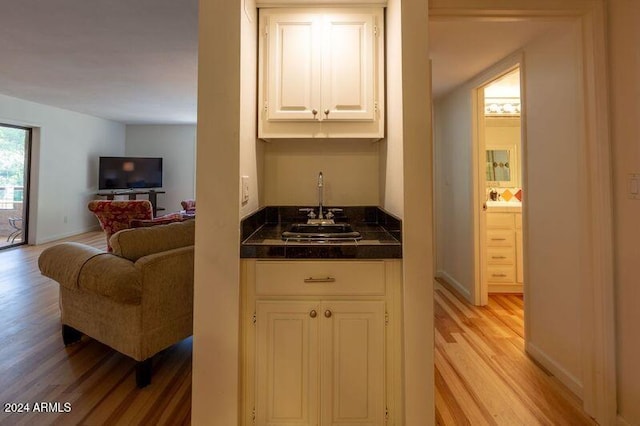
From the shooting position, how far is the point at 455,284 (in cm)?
351

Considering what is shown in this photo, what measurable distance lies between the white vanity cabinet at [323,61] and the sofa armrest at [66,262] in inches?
59.5

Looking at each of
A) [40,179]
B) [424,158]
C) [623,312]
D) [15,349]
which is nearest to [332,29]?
[424,158]

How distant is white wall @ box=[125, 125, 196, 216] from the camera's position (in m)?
7.42

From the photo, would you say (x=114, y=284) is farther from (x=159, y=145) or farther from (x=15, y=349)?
(x=159, y=145)

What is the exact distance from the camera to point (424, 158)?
1.29 m

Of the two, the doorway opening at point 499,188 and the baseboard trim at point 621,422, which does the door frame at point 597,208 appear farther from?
the doorway opening at point 499,188

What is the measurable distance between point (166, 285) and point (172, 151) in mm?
6440

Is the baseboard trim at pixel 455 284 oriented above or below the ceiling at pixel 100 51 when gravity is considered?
below

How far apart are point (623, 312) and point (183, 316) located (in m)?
2.38

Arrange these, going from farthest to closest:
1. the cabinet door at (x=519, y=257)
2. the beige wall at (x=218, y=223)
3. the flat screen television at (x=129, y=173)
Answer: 1. the flat screen television at (x=129, y=173)
2. the cabinet door at (x=519, y=257)
3. the beige wall at (x=218, y=223)

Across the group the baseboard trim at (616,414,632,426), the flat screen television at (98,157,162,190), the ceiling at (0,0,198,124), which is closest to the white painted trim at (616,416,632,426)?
the baseboard trim at (616,414,632,426)

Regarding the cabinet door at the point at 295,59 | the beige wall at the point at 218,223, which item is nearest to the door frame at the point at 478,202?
the cabinet door at the point at 295,59

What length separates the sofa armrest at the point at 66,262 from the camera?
188 cm

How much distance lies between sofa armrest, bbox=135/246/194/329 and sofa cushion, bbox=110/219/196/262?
7cm
